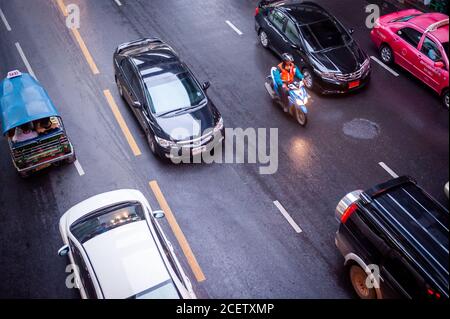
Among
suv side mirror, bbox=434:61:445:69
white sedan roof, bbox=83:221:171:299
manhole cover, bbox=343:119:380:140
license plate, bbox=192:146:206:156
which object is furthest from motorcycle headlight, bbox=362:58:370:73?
white sedan roof, bbox=83:221:171:299

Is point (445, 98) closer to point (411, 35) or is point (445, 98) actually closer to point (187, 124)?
point (411, 35)

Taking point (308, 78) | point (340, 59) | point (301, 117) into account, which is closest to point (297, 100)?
point (301, 117)

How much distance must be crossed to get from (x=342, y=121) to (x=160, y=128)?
5.14 m

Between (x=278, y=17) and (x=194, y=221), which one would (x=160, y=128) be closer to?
(x=194, y=221)

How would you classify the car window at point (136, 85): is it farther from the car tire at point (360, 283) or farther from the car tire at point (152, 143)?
the car tire at point (360, 283)

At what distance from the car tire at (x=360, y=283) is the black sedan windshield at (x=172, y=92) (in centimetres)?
575

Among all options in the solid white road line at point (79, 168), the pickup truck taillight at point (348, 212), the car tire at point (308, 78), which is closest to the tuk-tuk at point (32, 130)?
the solid white road line at point (79, 168)

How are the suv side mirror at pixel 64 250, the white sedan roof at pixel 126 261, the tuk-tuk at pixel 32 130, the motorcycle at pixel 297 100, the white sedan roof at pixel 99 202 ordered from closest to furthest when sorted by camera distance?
the white sedan roof at pixel 126 261 < the suv side mirror at pixel 64 250 < the white sedan roof at pixel 99 202 < the tuk-tuk at pixel 32 130 < the motorcycle at pixel 297 100

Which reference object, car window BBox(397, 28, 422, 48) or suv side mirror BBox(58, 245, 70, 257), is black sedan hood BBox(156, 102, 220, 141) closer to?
suv side mirror BBox(58, 245, 70, 257)

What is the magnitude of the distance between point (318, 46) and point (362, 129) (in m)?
2.94

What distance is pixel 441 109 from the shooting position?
12750 millimetres

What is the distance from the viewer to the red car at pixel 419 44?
1246cm

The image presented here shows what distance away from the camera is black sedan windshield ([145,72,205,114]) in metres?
11.6

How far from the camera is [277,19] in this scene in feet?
47.7
